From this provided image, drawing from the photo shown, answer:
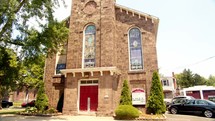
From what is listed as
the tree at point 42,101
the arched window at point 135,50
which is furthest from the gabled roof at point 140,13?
the tree at point 42,101

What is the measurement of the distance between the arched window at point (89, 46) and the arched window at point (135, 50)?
12.0 feet

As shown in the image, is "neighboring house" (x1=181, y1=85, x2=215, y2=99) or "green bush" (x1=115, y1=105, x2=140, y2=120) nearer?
"green bush" (x1=115, y1=105, x2=140, y2=120)

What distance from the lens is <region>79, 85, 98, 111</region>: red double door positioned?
15.7 meters

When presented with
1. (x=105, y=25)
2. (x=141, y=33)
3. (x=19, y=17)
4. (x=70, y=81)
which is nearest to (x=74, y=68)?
(x=70, y=81)

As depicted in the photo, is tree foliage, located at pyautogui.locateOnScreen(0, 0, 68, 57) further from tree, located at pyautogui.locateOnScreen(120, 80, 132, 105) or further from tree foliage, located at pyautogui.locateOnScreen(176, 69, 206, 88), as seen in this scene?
tree foliage, located at pyautogui.locateOnScreen(176, 69, 206, 88)

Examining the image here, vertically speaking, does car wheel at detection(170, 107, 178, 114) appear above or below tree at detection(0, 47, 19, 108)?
below

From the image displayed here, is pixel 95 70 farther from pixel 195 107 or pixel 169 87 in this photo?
pixel 169 87

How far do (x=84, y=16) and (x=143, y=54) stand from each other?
7.15m

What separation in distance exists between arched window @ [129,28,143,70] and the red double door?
13.9 feet

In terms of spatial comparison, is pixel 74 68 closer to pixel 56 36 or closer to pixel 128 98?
pixel 56 36

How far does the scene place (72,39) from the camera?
1788 centimetres

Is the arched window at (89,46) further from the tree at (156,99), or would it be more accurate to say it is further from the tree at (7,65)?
the tree at (7,65)

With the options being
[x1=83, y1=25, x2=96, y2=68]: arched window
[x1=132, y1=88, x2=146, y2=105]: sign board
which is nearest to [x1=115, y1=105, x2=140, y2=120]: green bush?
[x1=132, y1=88, x2=146, y2=105]: sign board

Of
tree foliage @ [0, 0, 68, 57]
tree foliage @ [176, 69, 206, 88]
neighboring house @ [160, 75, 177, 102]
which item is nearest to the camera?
tree foliage @ [0, 0, 68, 57]
